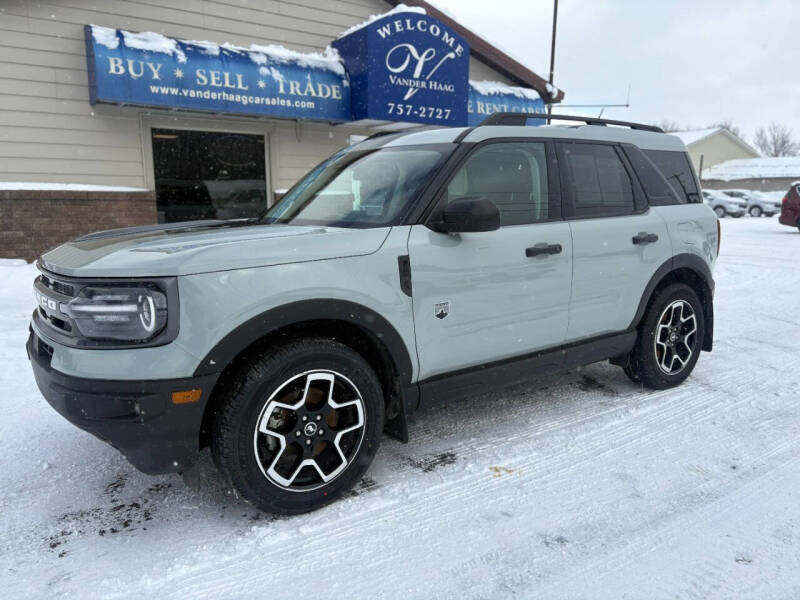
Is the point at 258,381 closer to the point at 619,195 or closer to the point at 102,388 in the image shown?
the point at 102,388

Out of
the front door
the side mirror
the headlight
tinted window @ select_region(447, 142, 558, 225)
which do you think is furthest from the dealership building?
the headlight

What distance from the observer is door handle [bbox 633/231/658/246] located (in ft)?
13.2

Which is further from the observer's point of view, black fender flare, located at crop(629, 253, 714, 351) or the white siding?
the white siding

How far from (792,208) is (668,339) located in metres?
16.1

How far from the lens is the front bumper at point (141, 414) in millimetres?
2412

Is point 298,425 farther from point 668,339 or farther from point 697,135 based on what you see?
point 697,135

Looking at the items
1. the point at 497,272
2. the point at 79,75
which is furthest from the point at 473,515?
the point at 79,75

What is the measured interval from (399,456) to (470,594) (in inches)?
48.7

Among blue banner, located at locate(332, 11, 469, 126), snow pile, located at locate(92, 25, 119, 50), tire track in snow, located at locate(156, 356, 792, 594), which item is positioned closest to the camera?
tire track in snow, located at locate(156, 356, 792, 594)

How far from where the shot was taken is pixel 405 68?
10.4m

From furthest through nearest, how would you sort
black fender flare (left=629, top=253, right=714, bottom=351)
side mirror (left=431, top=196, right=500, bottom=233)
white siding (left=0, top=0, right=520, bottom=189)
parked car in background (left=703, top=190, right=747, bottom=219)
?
parked car in background (left=703, top=190, right=747, bottom=219) < white siding (left=0, top=0, right=520, bottom=189) < black fender flare (left=629, top=253, right=714, bottom=351) < side mirror (left=431, top=196, right=500, bottom=233)

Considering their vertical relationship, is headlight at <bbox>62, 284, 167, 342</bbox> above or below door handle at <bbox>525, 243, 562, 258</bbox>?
below

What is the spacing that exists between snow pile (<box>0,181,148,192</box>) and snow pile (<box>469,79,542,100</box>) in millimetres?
6751

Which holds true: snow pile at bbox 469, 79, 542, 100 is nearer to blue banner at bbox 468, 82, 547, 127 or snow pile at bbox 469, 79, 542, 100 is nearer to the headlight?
blue banner at bbox 468, 82, 547, 127
